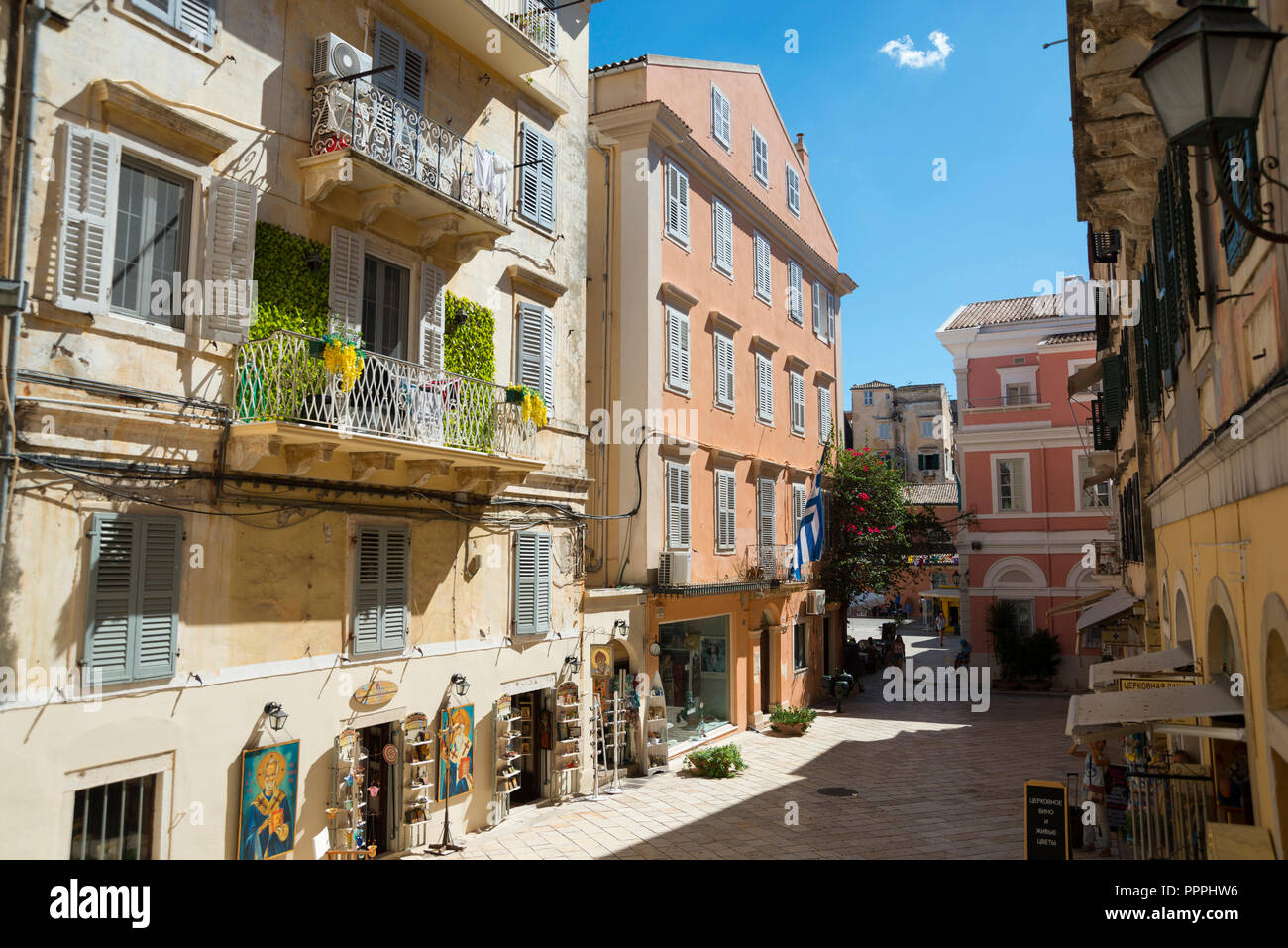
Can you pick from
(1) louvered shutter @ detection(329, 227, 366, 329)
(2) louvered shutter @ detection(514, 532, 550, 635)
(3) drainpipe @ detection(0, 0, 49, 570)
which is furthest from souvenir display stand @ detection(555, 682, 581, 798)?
(3) drainpipe @ detection(0, 0, 49, 570)

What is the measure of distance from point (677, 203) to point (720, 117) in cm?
402

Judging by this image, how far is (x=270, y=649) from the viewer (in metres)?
10.8

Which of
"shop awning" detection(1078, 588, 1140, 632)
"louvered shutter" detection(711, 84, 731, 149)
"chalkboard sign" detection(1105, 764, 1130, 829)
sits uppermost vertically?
"louvered shutter" detection(711, 84, 731, 149)

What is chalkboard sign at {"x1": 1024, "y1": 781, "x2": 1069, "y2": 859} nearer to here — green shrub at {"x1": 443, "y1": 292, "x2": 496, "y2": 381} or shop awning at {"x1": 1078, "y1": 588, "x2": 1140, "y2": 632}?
green shrub at {"x1": 443, "y1": 292, "x2": 496, "y2": 381}

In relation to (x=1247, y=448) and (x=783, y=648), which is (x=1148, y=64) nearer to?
(x=1247, y=448)

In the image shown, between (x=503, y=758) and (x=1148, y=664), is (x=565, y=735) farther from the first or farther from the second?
(x=1148, y=664)

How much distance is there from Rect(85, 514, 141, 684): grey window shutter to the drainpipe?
91 centimetres

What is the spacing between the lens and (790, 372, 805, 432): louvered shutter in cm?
2795

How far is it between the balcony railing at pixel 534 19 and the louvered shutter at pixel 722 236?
7.36 metres

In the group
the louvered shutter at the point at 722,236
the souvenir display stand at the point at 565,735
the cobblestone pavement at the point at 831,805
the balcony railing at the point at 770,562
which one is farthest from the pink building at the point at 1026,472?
the souvenir display stand at the point at 565,735

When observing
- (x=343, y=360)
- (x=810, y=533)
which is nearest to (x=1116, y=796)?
(x=810, y=533)

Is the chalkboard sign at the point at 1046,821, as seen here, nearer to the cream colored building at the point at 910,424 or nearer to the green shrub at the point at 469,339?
the green shrub at the point at 469,339

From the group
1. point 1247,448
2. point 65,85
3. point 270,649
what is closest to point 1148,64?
point 1247,448

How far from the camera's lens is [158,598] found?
9469mm
